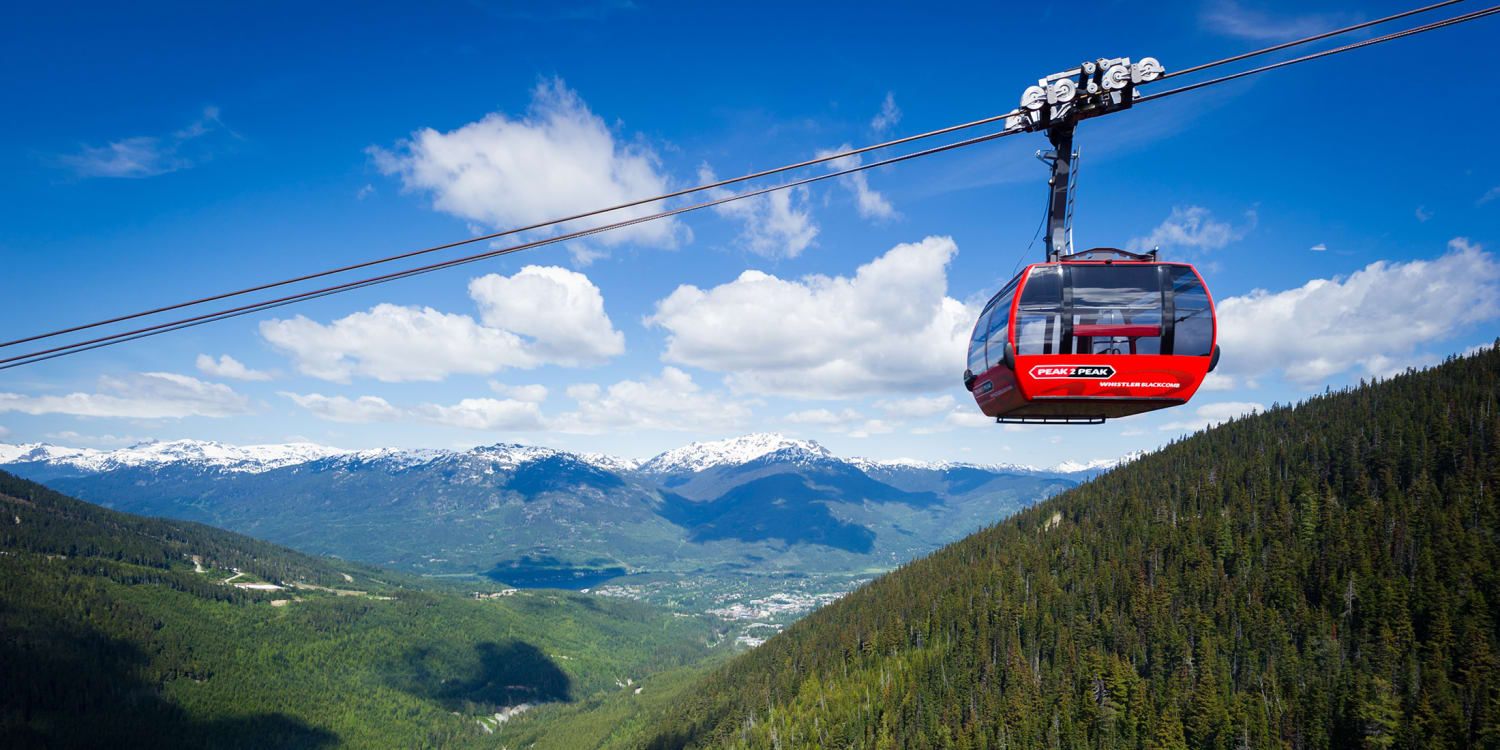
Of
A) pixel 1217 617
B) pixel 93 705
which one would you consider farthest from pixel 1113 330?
pixel 93 705

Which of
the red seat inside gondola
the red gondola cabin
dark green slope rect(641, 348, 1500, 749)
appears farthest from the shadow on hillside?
the red seat inside gondola

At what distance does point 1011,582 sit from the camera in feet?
433

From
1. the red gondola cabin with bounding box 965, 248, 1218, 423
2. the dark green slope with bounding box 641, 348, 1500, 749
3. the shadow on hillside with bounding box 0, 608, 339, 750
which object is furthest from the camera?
the shadow on hillside with bounding box 0, 608, 339, 750

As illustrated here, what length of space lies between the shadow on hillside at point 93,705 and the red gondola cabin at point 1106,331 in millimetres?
218794

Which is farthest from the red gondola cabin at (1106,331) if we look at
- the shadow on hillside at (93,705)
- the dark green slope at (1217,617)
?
the shadow on hillside at (93,705)

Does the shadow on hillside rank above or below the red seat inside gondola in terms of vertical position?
below

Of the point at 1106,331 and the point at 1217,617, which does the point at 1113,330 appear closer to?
the point at 1106,331

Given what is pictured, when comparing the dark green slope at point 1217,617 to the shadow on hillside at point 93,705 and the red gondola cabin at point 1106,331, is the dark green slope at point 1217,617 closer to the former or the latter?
the red gondola cabin at point 1106,331

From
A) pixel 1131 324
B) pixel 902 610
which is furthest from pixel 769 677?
pixel 1131 324

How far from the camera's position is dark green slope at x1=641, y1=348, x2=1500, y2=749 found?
86.9 metres

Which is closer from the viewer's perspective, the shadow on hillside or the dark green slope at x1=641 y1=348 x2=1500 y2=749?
the dark green slope at x1=641 y1=348 x2=1500 y2=749

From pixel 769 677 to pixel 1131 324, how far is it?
148658 mm

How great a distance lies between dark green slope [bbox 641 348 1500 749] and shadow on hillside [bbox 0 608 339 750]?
11204 cm

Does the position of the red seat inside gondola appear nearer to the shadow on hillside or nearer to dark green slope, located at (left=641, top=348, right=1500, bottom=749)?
dark green slope, located at (left=641, top=348, right=1500, bottom=749)
